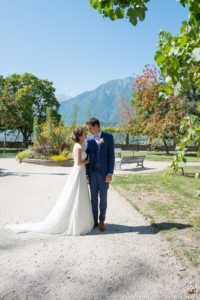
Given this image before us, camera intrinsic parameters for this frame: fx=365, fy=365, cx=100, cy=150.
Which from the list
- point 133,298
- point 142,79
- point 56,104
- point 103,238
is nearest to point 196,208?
point 103,238

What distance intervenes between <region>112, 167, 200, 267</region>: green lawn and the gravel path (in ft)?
0.96

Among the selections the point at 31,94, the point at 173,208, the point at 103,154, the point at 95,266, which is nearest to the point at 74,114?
the point at 173,208

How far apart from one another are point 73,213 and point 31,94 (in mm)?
51055

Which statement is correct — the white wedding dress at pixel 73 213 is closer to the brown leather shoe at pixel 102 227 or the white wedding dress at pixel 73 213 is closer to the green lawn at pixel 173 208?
the brown leather shoe at pixel 102 227

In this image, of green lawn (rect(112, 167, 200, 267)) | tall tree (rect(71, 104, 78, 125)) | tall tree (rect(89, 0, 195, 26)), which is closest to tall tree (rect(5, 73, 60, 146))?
tall tree (rect(71, 104, 78, 125))

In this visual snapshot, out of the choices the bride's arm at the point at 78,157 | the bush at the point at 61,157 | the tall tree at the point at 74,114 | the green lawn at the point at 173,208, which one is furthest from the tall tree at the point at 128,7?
the tall tree at the point at 74,114

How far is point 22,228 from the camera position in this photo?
736 centimetres

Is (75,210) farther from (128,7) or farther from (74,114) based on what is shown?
(74,114)

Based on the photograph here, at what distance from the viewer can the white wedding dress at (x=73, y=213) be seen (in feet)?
23.3

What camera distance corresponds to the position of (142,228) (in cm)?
761

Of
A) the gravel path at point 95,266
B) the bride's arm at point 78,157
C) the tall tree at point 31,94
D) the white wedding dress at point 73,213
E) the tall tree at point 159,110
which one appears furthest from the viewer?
the tall tree at point 31,94

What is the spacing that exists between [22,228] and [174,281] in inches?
141

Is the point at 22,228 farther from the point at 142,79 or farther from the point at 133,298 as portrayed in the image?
the point at 142,79

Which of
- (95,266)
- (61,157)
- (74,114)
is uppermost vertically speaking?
(74,114)
